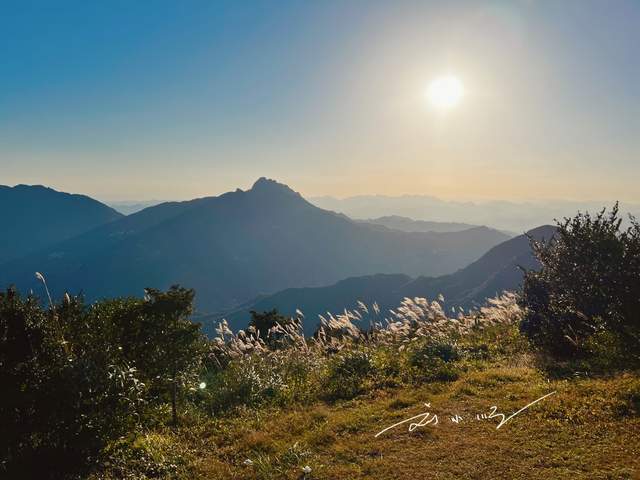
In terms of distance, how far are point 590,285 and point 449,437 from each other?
5.38m

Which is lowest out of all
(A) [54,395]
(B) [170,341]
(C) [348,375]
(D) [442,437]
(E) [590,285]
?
(C) [348,375]

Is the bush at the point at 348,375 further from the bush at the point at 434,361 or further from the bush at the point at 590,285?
the bush at the point at 590,285

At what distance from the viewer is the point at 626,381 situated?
30.2 feet

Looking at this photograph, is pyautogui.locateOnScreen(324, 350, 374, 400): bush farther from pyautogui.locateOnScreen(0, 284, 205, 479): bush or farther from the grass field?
pyautogui.locateOnScreen(0, 284, 205, 479): bush

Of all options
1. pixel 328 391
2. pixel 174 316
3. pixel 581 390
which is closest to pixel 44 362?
pixel 174 316

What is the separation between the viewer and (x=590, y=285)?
9.81 meters

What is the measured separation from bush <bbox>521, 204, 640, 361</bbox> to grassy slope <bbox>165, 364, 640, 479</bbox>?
4.73ft

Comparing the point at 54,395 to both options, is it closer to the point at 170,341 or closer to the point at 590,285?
the point at 170,341

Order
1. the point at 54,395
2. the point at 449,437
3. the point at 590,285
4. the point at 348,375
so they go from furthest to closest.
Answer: the point at 348,375 < the point at 590,285 < the point at 449,437 < the point at 54,395

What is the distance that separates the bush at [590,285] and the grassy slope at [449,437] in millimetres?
1440

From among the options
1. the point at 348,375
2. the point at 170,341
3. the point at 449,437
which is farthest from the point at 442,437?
the point at 170,341

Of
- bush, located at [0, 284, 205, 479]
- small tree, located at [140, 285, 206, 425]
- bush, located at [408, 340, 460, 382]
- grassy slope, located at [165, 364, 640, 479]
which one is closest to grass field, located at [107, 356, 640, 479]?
grassy slope, located at [165, 364, 640, 479]

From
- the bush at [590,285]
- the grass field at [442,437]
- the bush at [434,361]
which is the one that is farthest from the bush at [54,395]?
the bush at [590,285]

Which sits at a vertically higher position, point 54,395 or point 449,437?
point 54,395
